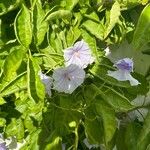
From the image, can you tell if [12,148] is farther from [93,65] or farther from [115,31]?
[115,31]

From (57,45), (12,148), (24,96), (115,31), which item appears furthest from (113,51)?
(12,148)

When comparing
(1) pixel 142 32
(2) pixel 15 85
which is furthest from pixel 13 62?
(1) pixel 142 32

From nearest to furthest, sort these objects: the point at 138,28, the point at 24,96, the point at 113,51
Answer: the point at 138,28 → the point at 24,96 → the point at 113,51

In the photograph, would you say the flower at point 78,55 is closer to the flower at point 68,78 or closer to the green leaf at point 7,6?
the flower at point 68,78

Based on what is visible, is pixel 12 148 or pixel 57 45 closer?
pixel 57 45

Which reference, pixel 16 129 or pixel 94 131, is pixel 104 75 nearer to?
pixel 94 131

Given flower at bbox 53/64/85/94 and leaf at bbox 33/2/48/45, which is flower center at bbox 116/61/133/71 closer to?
flower at bbox 53/64/85/94
